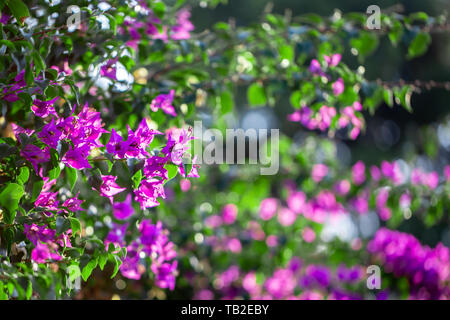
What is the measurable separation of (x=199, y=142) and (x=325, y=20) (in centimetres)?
63

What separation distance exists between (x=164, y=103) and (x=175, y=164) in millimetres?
485

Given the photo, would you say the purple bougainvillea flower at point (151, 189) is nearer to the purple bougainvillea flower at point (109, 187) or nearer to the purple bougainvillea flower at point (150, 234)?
the purple bougainvillea flower at point (109, 187)

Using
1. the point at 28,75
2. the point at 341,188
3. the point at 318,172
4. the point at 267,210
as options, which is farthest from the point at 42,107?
the point at 267,210

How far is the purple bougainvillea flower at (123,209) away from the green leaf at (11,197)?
0.47 meters

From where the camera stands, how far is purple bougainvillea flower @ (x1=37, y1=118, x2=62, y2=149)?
101 cm

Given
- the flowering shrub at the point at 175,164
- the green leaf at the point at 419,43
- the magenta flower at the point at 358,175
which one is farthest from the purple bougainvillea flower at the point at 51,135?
the magenta flower at the point at 358,175

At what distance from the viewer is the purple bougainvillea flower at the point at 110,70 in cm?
140

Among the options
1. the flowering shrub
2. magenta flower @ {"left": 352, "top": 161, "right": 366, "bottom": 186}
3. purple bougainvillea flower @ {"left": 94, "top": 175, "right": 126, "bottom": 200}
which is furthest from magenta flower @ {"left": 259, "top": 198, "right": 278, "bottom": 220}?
purple bougainvillea flower @ {"left": 94, "top": 175, "right": 126, "bottom": 200}

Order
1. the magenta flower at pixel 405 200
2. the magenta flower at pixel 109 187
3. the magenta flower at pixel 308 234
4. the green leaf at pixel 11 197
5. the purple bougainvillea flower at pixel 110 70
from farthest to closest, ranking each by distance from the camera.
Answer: the magenta flower at pixel 308 234, the magenta flower at pixel 405 200, the purple bougainvillea flower at pixel 110 70, the magenta flower at pixel 109 187, the green leaf at pixel 11 197
